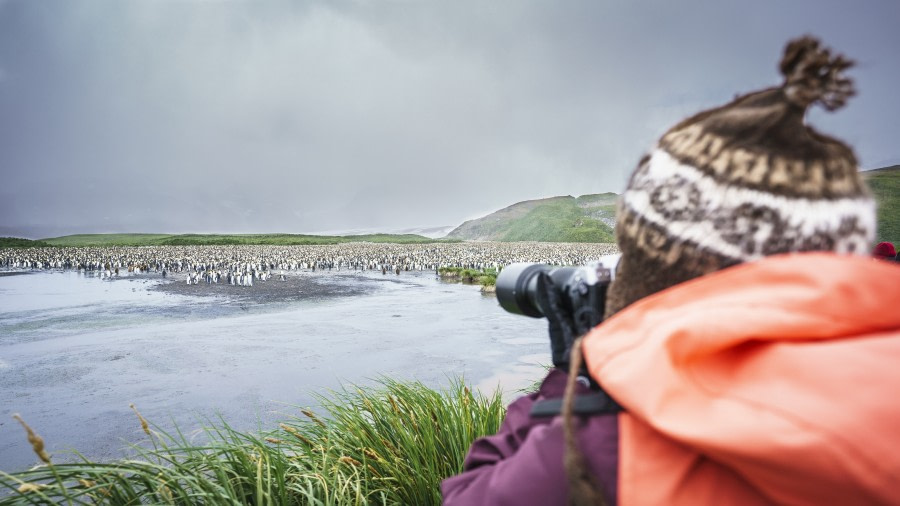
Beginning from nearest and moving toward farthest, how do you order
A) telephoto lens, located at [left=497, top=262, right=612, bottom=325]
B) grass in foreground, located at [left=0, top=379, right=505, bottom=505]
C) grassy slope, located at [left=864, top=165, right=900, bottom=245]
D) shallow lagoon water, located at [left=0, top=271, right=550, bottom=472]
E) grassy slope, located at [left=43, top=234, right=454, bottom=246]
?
telephoto lens, located at [left=497, top=262, right=612, bottom=325] → grass in foreground, located at [left=0, top=379, right=505, bottom=505] → shallow lagoon water, located at [left=0, top=271, right=550, bottom=472] → grassy slope, located at [left=864, top=165, right=900, bottom=245] → grassy slope, located at [left=43, top=234, right=454, bottom=246]

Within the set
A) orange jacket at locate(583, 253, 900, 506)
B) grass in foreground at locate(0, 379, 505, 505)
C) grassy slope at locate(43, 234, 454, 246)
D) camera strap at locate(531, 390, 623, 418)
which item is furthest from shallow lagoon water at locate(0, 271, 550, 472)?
grassy slope at locate(43, 234, 454, 246)

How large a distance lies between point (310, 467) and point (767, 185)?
10.3 feet

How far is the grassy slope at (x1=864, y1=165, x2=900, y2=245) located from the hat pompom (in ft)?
123

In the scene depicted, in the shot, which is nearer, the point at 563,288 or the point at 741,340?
the point at 741,340

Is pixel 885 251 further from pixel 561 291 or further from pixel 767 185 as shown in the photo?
pixel 767 185

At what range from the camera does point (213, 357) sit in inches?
332

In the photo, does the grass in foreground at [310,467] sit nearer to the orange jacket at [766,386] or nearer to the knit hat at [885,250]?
the orange jacket at [766,386]

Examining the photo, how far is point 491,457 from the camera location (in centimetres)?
115

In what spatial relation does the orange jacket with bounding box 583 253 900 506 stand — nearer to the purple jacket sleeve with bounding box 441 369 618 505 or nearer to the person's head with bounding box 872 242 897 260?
the purple jacket sleeve with bounding box 441 369 618 505

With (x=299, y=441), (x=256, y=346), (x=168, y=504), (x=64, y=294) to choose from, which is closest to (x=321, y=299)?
(x=256, y=346)

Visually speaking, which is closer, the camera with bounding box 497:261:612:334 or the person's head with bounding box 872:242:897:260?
the camera with bounding box 497:261:612:334

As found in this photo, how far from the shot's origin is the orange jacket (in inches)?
22.8

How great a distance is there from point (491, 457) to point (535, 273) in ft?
1.95

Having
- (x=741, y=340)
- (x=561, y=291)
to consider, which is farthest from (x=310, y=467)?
(x=741, y=340)
